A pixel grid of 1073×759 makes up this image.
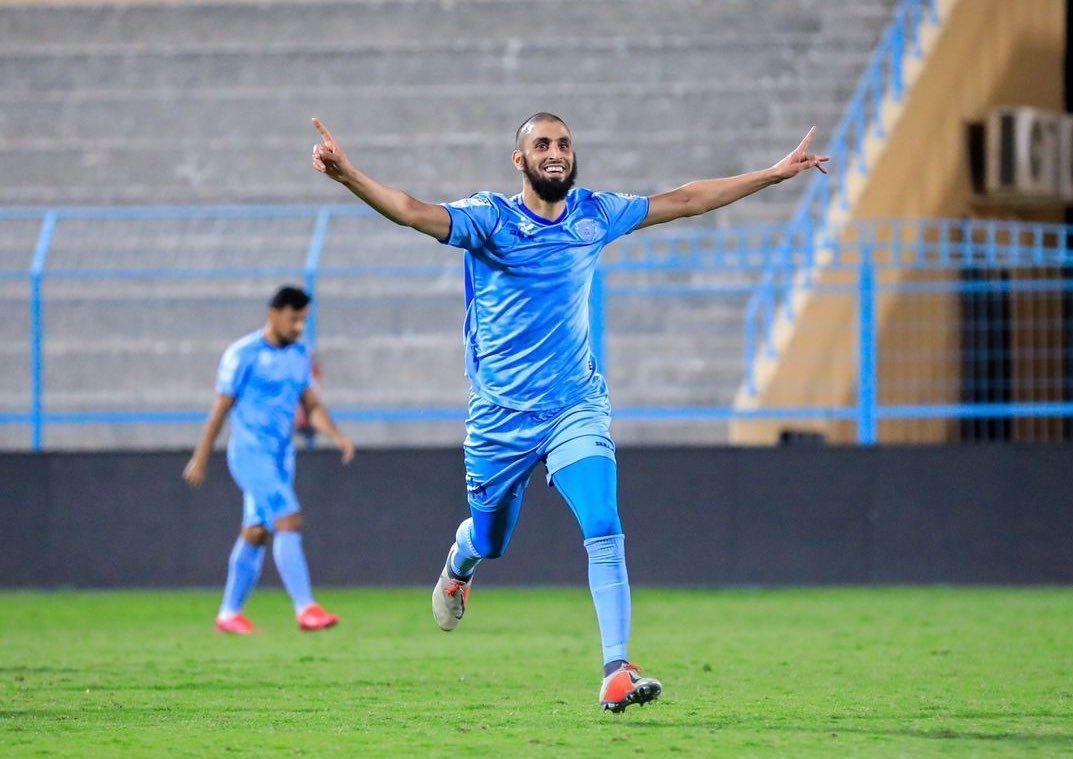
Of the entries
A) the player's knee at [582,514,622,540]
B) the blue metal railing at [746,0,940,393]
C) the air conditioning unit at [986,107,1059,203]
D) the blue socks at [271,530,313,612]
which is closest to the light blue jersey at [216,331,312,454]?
the blue socks at [271,530,313,612]

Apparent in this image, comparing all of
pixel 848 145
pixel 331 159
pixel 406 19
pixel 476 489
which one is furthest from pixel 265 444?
pixel 406 19

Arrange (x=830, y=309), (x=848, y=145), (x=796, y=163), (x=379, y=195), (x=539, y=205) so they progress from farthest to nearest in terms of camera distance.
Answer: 1. (x=848, y=145)
2. (x=830, y=309)
3. (x=796, y=163)
4. (x=539, y=205)
5. (x=379, y=195)

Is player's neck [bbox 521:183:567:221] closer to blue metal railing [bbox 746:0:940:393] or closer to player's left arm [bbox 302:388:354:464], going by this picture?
player's left arm [bbox 302:388:354:464]

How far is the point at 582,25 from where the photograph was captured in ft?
69.5

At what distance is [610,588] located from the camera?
698 centimetres

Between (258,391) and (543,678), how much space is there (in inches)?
132

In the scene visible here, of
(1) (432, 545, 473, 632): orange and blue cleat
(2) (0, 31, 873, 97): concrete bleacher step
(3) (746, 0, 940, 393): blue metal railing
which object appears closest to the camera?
(1) (432, 545, 473, 632): orange and blue cleat

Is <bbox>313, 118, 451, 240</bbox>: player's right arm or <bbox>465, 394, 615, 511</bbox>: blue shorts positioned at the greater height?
<bbox>313, 118, 451, 240</bbox>: player's right arm

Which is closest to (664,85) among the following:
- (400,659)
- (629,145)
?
(629,145)

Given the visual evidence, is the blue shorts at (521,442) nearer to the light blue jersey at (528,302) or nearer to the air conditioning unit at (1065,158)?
the light blue jersey at (528,302)

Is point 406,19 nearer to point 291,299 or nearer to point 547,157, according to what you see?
point 291,299

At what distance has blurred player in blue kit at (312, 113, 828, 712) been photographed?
23.2 feet

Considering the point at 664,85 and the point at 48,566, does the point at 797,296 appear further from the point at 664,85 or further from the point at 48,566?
the point at 48,566

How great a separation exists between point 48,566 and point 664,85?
878 cm
